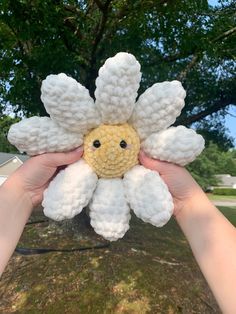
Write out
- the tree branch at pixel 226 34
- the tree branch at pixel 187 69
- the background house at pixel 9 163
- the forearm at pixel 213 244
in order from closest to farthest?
the forearm at pixel 213 244, the tree branch at pixel 226 34, the tree branch at pixel 187 69, the background house at pixel 9 163

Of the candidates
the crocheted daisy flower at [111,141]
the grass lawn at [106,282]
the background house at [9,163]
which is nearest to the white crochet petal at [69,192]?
the crocheted daisy flower at [111,141]

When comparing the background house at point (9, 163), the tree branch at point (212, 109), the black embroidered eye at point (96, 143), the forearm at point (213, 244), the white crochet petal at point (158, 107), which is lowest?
the background house at point (9, 163)

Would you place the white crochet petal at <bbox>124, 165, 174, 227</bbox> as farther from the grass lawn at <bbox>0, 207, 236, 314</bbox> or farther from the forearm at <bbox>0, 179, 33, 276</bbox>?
the grass lawn at <bbox>0, 207, 236, 314</bbox>

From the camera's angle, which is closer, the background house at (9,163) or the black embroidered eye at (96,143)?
the black embroidered eye at (96,143)

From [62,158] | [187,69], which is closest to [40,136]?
[62,158]

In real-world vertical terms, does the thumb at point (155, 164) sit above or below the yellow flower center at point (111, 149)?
below

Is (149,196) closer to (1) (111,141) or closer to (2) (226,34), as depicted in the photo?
(1) (111,141)

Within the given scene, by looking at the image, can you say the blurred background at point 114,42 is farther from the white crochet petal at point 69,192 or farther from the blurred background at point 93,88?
the white crochet petal at point 69,192
